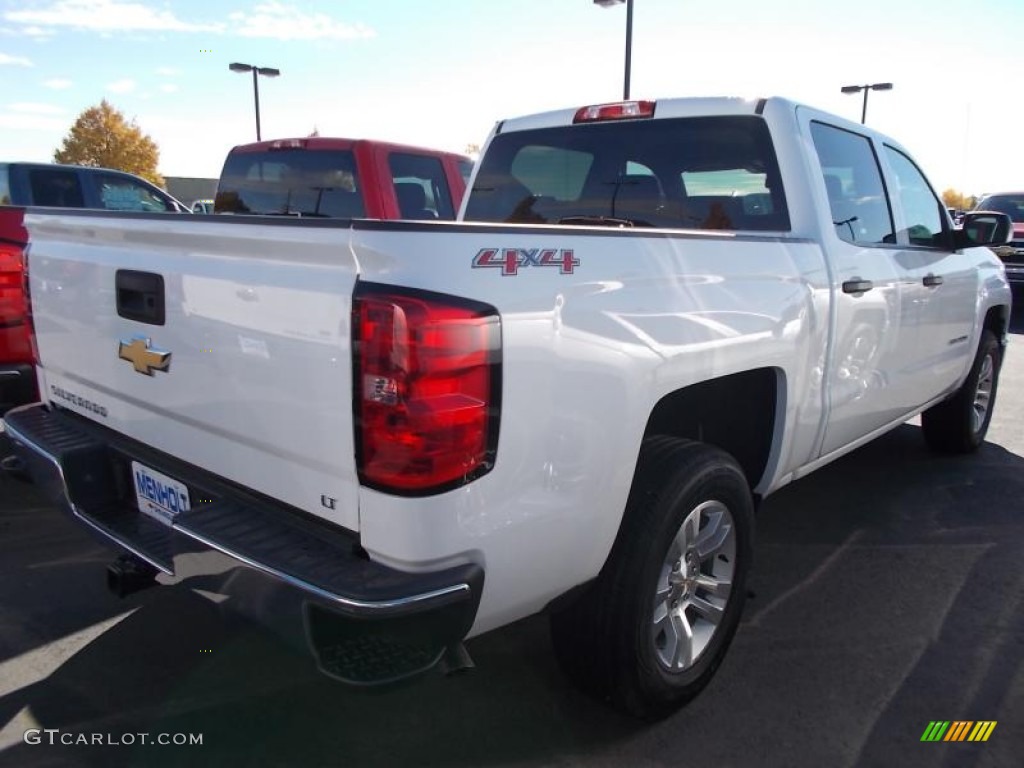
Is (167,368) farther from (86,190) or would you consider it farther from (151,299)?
(86,190)

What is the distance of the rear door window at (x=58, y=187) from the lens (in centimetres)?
844

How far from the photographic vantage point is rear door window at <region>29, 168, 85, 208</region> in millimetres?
8438

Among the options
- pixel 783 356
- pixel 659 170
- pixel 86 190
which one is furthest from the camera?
pixel 86 190

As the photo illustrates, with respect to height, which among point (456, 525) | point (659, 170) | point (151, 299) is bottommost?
point (456, 525)

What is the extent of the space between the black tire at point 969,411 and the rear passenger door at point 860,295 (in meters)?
1.56

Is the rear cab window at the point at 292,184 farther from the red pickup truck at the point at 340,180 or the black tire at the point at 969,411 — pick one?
the black tire at the point at 969,411

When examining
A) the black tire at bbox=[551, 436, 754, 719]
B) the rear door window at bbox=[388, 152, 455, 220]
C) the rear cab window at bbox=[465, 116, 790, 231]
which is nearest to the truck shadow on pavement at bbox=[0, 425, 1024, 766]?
the black tire at bbox=[551, 436, 754, 719]

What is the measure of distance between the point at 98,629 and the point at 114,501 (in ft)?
2.42

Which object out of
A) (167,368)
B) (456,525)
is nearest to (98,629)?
(167,368)

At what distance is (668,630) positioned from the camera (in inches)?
104

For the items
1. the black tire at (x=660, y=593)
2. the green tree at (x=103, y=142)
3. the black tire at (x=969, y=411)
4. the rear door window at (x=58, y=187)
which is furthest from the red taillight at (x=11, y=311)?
the green tree at (x=103, y=142)

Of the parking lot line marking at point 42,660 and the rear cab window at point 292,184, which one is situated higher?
the rear cab window at point 292,184

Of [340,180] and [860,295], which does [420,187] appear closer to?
[340,180]

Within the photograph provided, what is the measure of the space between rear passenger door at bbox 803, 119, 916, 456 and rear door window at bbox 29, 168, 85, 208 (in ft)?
25.3
